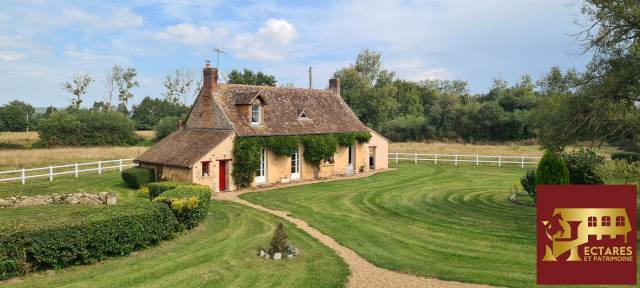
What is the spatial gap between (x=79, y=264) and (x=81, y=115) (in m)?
50.2

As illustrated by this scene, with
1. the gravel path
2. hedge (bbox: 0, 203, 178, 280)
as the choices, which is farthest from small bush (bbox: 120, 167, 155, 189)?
the gravel path

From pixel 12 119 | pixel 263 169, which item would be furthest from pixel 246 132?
pixel 12 119

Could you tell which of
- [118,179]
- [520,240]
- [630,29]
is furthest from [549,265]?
[118,179]

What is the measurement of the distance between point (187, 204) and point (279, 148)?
1282 cm

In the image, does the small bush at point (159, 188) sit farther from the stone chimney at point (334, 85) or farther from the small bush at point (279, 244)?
the stone chimney at point (334, 85)

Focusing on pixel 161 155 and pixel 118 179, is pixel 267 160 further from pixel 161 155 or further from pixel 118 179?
pixel 118 179

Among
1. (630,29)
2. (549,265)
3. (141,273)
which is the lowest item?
(141,273)

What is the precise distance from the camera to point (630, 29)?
49.4 ft

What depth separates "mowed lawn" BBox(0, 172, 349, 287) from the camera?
11.3 metres

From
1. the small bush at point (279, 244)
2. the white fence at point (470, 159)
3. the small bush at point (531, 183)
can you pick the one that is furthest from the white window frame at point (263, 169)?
the white fence at point (470, 159)

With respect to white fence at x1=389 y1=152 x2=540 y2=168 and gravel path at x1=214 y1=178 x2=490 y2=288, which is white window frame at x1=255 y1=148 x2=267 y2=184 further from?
white fence at x1=389 y1=152 x2=540 y2=168

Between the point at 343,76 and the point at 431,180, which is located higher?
the point at 343,76

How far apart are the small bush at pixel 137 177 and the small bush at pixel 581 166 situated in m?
20.3

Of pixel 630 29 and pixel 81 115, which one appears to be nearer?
pixel 630 29
